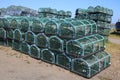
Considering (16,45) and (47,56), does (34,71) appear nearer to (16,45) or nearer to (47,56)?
(47,56)

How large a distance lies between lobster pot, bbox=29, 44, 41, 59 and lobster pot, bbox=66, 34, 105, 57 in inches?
115

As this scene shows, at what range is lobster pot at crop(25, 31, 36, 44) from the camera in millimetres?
14524

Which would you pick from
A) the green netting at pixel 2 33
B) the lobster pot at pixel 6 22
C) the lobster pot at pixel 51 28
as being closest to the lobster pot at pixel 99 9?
the lobster pot at pixel 51 28

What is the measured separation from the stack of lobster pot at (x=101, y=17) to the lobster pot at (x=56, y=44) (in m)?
9.68

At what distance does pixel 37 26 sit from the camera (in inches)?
567

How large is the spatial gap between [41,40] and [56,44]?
163 cm

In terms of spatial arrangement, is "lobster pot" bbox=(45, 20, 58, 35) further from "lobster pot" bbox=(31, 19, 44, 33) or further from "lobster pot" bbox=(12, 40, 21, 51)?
"lobster pot" bbox=(12, 40, 21, 51)

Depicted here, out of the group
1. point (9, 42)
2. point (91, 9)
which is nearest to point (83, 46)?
point (9, 42)

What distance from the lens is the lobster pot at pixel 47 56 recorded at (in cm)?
1304

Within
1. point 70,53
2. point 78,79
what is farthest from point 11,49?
point 78,79

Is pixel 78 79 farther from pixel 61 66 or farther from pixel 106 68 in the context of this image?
pixel 106 68

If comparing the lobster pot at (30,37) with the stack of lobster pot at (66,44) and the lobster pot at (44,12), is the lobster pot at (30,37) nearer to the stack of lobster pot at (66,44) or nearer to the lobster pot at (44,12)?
the stack of lobster pot at (66,44)

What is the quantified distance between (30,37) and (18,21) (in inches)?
98.7

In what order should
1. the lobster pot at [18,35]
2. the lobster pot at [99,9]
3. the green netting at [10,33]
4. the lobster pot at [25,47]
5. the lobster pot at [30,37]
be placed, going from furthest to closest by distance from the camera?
the lobster pot at [99,9] < the green netting at [10,33] < the lobster pot at [18,35] < the lobster pot at [25,47] < the lobster pot at [30,37]
